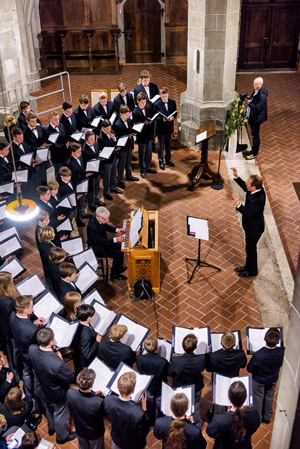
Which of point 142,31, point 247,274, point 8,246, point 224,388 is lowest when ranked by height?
point 247,274

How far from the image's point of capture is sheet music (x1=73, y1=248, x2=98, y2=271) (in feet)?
25.7

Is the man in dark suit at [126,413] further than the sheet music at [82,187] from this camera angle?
No

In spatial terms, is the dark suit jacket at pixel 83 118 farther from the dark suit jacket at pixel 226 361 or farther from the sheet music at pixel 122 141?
the dark suit jacket at pixel 226 361

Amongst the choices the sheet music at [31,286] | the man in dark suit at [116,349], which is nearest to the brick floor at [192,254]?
the man in dark suit at [116,349]

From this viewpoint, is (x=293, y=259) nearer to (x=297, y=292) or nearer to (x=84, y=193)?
(x=84, y=193)

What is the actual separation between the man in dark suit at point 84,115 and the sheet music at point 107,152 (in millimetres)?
1246

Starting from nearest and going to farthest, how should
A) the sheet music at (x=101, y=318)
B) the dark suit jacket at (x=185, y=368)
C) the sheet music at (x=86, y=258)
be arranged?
the dark suit jacket at (x=185, y=368), the sheet music at (x=101, y=318), the sheet music at (x=86, y=258)

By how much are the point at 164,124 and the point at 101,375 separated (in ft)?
21.2

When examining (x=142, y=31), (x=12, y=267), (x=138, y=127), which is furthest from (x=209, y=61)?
(x=12, y=267)

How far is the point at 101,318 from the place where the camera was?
6.85m

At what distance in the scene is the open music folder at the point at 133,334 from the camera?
6.56 meters

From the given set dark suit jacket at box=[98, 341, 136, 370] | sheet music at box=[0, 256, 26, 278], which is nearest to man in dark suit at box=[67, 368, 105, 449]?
dark suit jacket at box=[98, 341, 136, 370]

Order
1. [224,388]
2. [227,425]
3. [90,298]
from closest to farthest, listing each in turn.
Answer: [227,425] < [224,388] < [90,298]

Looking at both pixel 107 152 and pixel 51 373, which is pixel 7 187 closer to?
pixel 107 152
